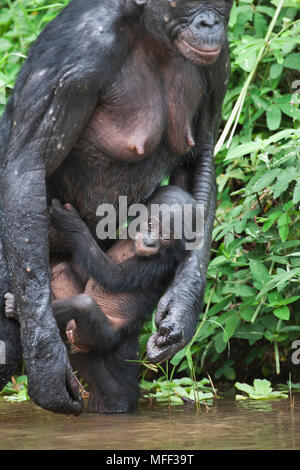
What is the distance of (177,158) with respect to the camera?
3.08m

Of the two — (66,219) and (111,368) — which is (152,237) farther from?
(111,368)

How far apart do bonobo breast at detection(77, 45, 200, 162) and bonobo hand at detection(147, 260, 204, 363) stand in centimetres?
49

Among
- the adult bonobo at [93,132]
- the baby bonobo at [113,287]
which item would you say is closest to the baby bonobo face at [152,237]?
the baby bonobo at [113,287]

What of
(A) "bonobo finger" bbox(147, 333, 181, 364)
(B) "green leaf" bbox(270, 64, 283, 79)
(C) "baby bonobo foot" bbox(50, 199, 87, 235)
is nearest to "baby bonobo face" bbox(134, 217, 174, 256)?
(C) "baby bonobo foot" bbox(50, 199, 87, 235)

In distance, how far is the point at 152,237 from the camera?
9.78ft

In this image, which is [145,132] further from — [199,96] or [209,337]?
[209,337]

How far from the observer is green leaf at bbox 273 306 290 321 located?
3.41m

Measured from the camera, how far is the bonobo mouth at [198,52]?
8.55 ft

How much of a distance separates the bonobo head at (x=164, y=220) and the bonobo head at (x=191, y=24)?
57 centimetres

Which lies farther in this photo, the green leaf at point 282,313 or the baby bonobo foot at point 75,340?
the green leaf at point 282,313

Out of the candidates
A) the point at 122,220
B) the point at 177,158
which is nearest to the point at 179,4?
the point at 177,158

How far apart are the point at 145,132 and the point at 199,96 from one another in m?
0.29

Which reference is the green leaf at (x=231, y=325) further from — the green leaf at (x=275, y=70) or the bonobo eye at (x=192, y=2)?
the bonobo eye at (x=192, y=2)

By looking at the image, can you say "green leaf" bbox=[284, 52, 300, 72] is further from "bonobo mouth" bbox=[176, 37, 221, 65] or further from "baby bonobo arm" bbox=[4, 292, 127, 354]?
"baby bonobo arm" bbox=[4, 292, 127, 354]
